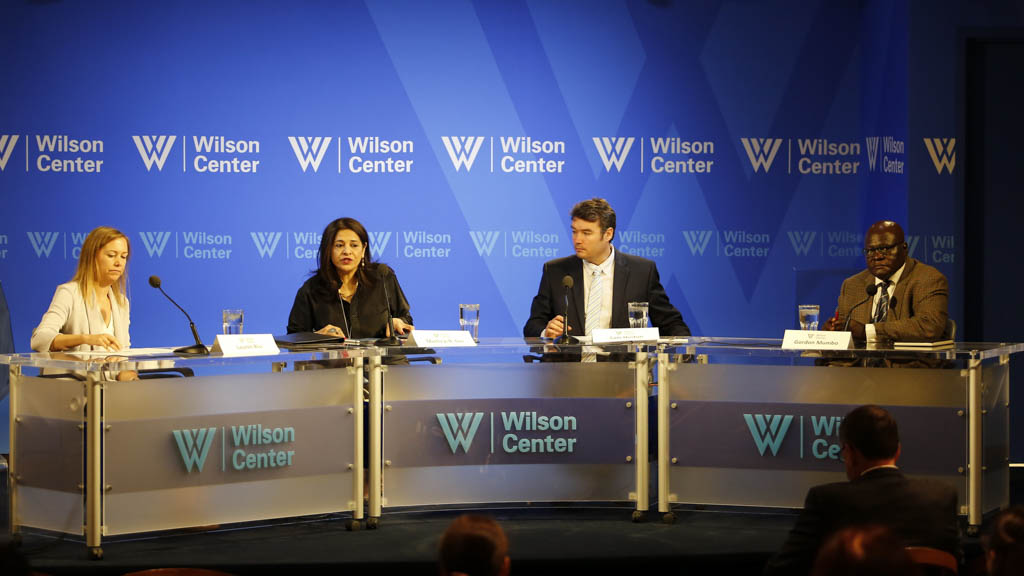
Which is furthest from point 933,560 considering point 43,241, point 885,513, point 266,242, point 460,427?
point 43,241

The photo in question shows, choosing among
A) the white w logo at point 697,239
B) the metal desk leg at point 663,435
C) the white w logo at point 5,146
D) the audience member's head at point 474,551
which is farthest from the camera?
the white w logo at point 697,239

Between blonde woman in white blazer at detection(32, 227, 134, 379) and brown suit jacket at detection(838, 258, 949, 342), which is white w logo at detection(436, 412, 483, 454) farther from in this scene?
brown suit jacket at detection(838, 258, 949, 342)

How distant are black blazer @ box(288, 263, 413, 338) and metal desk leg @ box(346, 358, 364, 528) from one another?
0.61 metres

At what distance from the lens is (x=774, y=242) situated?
19.9ft

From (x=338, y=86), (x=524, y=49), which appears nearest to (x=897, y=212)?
(x=524, y=49)

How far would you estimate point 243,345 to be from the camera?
3.66 meters

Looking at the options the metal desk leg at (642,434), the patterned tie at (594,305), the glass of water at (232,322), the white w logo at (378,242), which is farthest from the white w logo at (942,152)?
the glass of water at (232,322)

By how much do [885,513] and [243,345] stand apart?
2.22 metres

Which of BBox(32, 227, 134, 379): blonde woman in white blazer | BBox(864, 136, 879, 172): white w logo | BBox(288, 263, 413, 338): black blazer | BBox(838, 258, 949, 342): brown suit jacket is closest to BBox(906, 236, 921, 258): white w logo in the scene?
BBox(864, 136, 879, 172): white w logo

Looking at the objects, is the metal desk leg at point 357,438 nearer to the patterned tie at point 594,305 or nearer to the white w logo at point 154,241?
the patterned tie at point 594,305

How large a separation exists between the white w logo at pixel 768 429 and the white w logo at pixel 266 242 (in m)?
3.02

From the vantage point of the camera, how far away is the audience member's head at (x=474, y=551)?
65.2 inches

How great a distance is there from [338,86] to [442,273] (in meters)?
1.19

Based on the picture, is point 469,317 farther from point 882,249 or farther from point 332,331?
point 882,249
